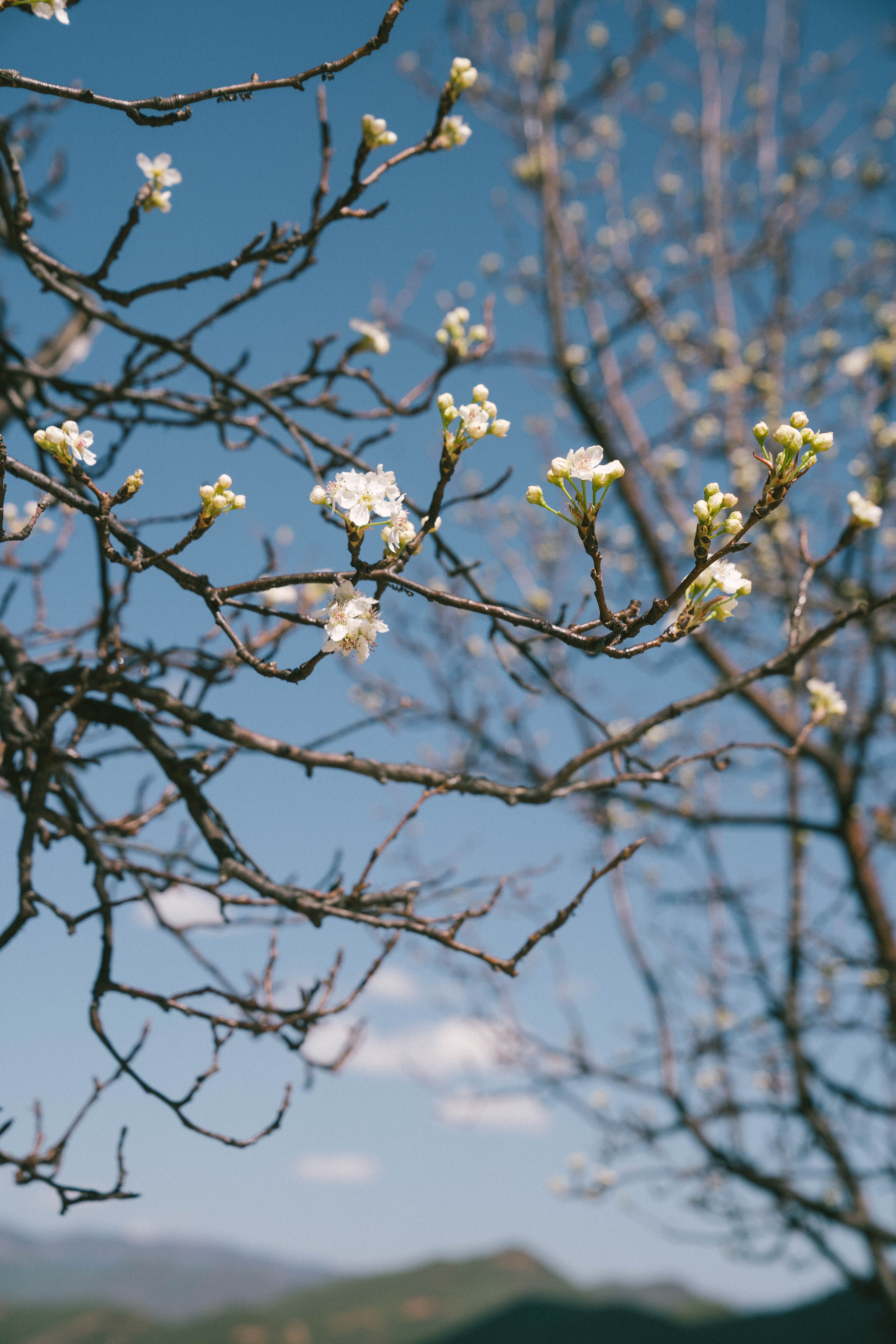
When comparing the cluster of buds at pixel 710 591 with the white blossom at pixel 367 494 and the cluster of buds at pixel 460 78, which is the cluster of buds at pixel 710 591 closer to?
the white blossom at pixel 367 494

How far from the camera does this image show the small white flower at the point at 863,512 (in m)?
2.08

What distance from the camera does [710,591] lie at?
64.4 inches

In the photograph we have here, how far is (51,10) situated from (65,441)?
829mm

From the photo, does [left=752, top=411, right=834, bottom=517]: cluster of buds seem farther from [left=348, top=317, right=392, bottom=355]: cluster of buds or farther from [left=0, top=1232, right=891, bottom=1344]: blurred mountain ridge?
[left=0, top=1232, right=891, bottom=1344]: blurred mountain ridge

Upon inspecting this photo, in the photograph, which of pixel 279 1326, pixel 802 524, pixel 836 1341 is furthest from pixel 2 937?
pixel 279 1326

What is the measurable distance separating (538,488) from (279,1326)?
14845 cm

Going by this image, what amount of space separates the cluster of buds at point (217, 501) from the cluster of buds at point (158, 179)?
133 centimetres

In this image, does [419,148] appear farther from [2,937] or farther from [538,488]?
[2,937]

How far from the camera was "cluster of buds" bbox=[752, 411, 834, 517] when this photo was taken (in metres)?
1.45

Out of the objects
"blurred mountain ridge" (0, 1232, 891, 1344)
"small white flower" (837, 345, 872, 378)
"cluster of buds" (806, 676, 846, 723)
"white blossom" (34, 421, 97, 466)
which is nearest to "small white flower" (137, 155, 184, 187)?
"white blossom" (34, 421, 97, 466)

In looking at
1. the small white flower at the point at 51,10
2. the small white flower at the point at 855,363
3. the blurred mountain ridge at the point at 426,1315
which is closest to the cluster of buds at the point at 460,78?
the small white flower at the point at 51,10

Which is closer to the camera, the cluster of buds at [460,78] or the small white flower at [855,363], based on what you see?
the cluster of buds at [460,78]

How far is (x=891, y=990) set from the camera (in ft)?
15.7

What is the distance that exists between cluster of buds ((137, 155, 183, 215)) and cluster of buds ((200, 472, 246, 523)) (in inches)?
52.5
